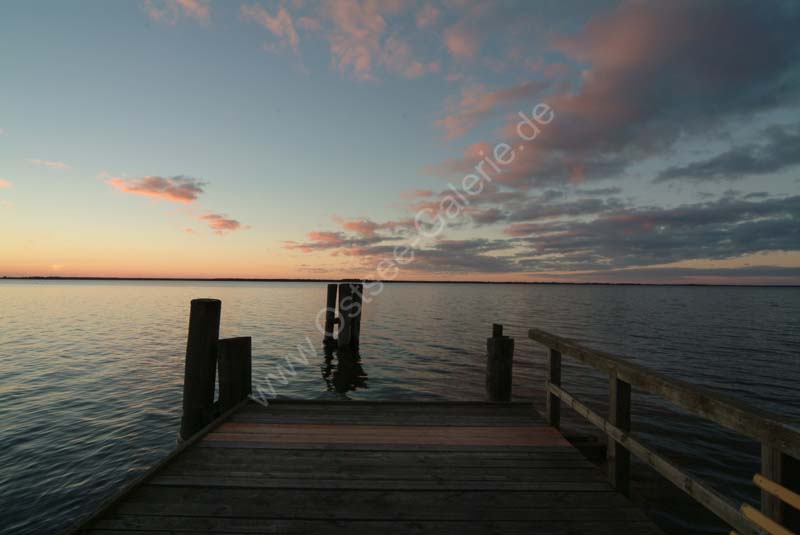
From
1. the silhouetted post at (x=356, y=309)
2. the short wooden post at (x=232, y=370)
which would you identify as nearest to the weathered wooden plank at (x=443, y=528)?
the short wooden post at (x=232, y=370)

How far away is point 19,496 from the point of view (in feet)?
21.1

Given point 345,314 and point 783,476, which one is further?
point 345,314

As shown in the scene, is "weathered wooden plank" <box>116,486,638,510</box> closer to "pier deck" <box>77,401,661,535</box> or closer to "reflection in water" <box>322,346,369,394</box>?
"pier deck" <box>77,401,661,535</box>

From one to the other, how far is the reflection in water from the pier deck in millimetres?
7866

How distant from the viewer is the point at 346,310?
15664 mm

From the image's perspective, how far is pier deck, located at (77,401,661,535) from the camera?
3119 millimetres

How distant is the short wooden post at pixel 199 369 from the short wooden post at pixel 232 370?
32cm

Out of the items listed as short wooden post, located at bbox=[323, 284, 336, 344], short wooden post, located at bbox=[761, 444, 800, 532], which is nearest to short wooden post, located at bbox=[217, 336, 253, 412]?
short wooden post, located at bbox=[761, 444, 800, 532]

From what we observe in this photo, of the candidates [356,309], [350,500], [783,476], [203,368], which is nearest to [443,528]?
[350,500]

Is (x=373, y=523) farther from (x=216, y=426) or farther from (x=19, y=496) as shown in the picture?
(x=19, y=496)

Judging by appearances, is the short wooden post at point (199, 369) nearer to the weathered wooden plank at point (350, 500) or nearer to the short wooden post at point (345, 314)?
the weathered wooden plank at point (350, 500)

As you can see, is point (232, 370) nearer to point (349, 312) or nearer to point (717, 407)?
point (717, 407)

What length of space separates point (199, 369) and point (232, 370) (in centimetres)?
64

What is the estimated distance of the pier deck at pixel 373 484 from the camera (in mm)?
3119
